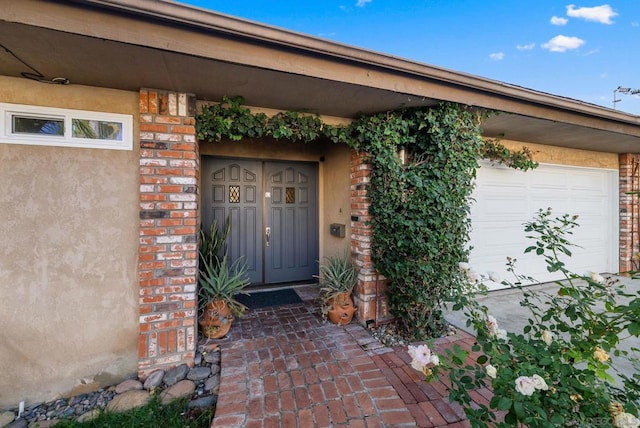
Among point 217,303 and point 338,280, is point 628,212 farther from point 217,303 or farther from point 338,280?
point 217,303

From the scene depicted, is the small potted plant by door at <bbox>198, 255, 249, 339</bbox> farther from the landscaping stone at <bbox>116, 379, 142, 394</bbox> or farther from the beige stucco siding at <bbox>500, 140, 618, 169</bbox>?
the beige stucco siding at <bbox>500, 140, 618, 169</bbox>

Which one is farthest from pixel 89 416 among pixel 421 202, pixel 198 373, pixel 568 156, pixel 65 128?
pixel 568 156

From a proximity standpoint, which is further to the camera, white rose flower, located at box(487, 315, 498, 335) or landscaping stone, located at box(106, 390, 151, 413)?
landscaping stone, located at box(106, 390, 151, 413)

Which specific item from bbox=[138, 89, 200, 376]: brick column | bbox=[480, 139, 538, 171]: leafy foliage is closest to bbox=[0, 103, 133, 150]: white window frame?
bbox=[138, 89, 200, 376]: brick column

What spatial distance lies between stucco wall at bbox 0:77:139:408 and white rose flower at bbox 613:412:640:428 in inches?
119

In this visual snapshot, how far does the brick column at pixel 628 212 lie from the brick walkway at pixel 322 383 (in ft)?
16.9

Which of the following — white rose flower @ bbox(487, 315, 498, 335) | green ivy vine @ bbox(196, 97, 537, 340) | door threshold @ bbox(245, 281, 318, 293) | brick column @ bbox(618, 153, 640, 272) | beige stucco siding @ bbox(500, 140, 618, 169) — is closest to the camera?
white rose flower @ bbox(487, 315, 498, 335)

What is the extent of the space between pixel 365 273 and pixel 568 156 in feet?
15.2

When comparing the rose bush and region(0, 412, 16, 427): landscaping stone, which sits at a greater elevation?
the rose bush

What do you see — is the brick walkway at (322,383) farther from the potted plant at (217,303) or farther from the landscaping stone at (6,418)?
the landscaping stone at (6,418)

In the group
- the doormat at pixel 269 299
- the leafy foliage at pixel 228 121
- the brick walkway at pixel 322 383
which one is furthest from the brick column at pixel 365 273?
the leafy foliage at pixel 228 121

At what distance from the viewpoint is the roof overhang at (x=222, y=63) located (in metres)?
1.54

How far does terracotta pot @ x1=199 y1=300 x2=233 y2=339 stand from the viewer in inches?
108

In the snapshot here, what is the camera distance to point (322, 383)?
2.09 m
